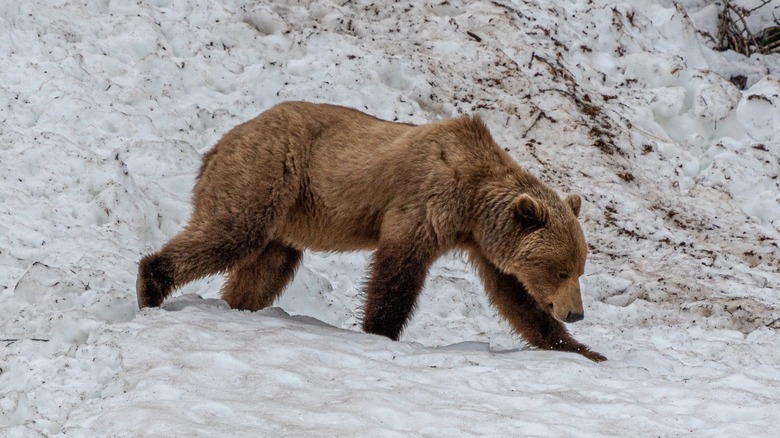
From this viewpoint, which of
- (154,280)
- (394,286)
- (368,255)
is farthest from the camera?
(368,255)

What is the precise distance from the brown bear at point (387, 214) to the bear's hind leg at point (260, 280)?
0.18 ft

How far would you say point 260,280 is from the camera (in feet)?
26.2

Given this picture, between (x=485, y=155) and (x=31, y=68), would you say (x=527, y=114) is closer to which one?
(x=485, y=155)

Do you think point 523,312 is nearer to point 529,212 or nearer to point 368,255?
point 529,212

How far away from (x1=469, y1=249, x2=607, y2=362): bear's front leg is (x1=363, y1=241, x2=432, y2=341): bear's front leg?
798 millimetres

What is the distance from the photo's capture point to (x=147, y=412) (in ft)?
15.5

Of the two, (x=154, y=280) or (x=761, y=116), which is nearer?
(x=154, y=280)

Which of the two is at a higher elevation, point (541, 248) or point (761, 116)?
point (761, 116)

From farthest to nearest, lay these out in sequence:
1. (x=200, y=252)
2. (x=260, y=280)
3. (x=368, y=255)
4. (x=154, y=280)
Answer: (x=368, y=255) < (x=260, y=280) < (x=200, y=252) < (x=154, y=280)

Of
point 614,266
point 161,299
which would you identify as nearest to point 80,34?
point 161,299

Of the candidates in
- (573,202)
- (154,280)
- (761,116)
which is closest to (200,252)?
(154,280)

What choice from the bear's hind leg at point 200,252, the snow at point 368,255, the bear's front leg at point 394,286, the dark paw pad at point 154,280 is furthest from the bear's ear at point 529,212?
the dark paw pad at point 154,280

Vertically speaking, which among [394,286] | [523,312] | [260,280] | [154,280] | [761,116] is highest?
[761,116]

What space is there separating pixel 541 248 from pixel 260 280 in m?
2.28
